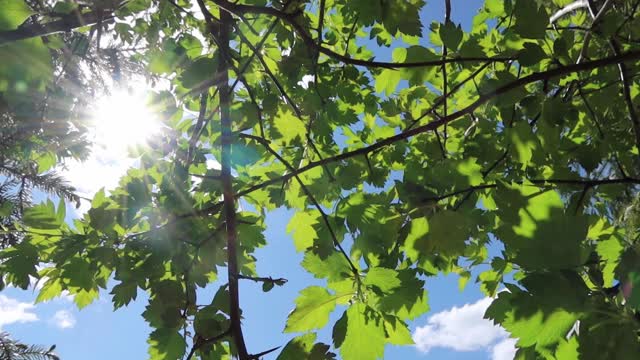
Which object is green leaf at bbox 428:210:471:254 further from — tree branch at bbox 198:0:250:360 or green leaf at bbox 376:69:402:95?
green leaf at bbox 376:69:402:95

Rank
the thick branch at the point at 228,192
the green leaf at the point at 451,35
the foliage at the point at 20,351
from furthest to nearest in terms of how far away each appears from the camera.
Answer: the foliage at the point at 20,351, the green leaf at the point at 451,35, the thick branch at the point at 228,192

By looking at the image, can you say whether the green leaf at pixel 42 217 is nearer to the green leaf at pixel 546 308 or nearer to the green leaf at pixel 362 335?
the green leaf at pixel 362 335

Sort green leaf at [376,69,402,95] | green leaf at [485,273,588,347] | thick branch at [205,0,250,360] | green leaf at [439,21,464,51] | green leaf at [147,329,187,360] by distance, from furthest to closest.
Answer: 1. green leaf at [376,69,402,95]
2. green leaf at [439,21,464,51]
3. green leaf at [147,329,187,360]
4. thick branch at [205,0,250,360]
5. green leaf at [485,273,588,347]

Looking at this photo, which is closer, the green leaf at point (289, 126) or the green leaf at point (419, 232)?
the green leaf at point (419, 232)

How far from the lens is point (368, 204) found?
174 cm

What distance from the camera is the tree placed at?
2.50 ft

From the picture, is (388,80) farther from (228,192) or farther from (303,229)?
(228,192)

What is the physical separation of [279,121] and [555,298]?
141 cm

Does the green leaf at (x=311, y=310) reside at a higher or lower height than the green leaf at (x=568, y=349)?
higher

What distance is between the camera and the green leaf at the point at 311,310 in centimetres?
119

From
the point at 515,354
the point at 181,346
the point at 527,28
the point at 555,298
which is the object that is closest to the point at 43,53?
the point at 181,346

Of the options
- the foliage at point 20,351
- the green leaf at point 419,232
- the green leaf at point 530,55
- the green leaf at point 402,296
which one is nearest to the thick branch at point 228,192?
the green leaf at point 402,296

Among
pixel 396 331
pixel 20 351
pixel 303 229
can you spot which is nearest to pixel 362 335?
pixel 396 331

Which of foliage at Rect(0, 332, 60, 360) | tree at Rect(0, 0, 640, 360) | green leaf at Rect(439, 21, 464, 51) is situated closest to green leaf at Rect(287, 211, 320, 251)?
tree at Rect(0, 0, 640, 360)
